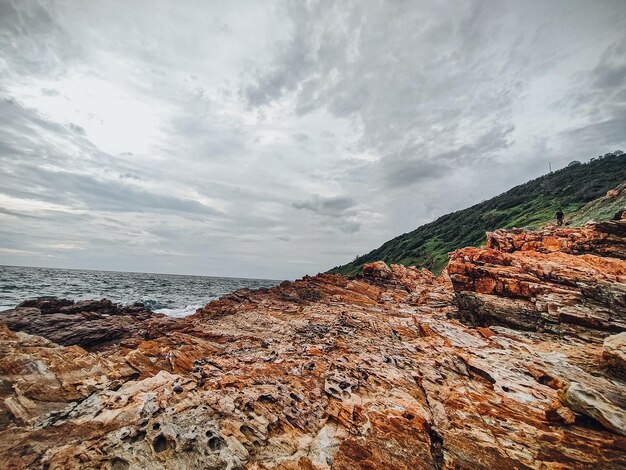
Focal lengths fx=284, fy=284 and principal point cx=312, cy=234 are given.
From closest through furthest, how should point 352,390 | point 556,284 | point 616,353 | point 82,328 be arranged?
1. point 352,390
2. point 616,353
3. point 556,284
4. point 82,328

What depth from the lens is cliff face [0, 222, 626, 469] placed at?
30.3 ft

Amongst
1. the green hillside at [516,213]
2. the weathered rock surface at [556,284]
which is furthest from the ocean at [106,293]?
the green hillside at [516,213]

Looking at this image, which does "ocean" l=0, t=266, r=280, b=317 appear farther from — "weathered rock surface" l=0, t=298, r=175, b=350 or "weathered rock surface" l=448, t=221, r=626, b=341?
"weathered rock surface" l=448, t=221, r=626, b=341

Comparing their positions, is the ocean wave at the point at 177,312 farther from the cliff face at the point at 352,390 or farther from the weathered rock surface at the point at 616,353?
the weathered rock surface at the point at 616,353

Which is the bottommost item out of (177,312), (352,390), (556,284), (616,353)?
(177,312)

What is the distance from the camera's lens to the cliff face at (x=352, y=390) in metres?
9.23

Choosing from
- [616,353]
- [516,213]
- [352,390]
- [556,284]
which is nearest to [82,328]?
[352,390]

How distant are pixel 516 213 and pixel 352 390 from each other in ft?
395

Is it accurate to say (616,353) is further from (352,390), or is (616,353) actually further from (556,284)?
(352,390)

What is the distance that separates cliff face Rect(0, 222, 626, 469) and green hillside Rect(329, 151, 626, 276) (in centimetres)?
7308

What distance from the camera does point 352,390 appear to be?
43.5 ft

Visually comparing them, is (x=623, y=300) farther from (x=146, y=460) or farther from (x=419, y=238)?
(x=419, y=238)

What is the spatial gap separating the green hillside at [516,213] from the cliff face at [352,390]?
73.1 meters

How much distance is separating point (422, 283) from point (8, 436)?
47145mm
